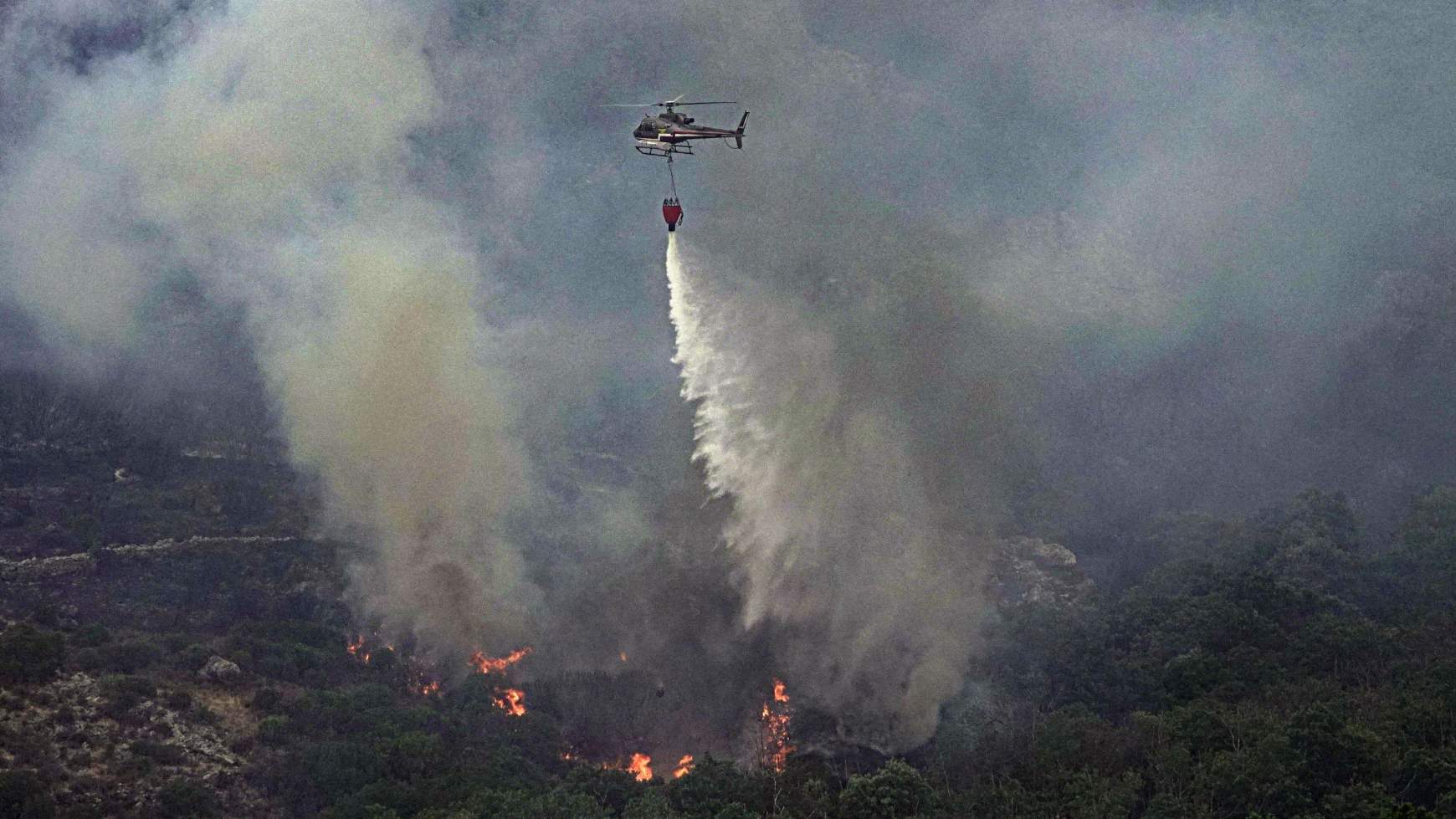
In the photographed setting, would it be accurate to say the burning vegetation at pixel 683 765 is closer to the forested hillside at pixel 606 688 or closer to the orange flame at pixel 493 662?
the forested hillside at pixel 606 688

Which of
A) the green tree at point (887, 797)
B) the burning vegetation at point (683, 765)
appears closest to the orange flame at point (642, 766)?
the burning vegetation at point (683, 765)

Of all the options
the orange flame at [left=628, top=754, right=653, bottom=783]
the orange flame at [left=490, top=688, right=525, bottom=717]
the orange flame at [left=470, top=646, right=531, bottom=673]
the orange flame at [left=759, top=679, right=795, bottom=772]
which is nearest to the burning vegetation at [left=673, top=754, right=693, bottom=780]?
the orange flame at [left=628, top=754, right=653, bottom=783]

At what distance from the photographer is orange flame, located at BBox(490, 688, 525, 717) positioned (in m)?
136

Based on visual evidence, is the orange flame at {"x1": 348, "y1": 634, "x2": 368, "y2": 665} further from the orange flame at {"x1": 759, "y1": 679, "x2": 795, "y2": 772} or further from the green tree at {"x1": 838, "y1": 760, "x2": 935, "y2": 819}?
the green tree at {"x1": 838, "y1": 760, "x2": 935, "y2": 819}

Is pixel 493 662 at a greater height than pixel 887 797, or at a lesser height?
greater

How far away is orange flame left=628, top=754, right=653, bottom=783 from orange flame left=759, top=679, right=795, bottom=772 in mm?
9043

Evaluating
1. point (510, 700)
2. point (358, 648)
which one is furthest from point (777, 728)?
point (358, 648)

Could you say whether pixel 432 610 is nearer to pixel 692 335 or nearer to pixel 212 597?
pixel 212 597

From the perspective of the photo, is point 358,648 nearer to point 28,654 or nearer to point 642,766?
point 642,766

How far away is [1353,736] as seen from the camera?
10762cm

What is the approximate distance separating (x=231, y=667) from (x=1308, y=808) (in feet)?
259

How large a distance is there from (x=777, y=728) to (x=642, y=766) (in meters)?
11.4

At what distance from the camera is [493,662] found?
143125mm

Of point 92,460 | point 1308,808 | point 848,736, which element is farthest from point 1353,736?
point 92,460
